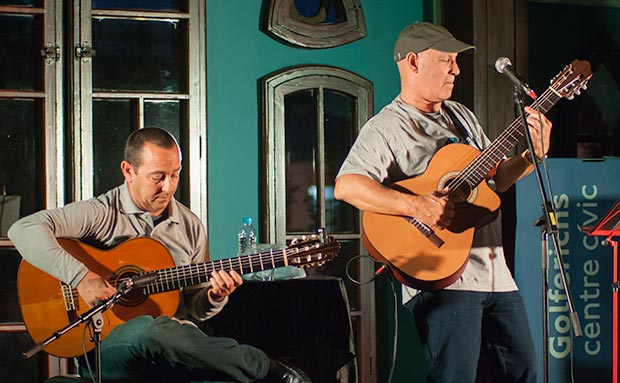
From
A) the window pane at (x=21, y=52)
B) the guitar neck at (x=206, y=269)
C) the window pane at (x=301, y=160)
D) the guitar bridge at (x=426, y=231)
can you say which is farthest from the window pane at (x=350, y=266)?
Result: the window pane at (x=21, y=52)

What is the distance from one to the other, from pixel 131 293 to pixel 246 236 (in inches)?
39.2

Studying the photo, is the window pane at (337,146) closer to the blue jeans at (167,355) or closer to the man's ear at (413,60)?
the man's ear at (413,60)

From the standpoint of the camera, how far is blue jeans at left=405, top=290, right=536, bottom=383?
3365 mm

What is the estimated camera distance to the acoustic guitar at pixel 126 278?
356cm

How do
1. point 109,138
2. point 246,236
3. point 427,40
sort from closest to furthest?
point 427,40, point 109,138, point 246,236

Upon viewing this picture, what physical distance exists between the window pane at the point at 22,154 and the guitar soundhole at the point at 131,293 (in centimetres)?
93

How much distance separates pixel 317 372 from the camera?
3.86 metres

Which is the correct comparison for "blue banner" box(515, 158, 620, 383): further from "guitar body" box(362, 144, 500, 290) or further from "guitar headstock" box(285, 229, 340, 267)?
"guitar headstock" box(285, 229, 340, 267)

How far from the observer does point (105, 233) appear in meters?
Answer: 3.67

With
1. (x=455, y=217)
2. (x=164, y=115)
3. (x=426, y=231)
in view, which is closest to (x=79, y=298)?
(x=164, y=115)

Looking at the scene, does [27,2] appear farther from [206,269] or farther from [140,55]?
[206,269]

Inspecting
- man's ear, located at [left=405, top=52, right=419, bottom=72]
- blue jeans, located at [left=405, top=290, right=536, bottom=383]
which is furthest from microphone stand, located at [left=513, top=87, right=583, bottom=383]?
man's ear, located at [left=405, top=52, right=419, bottom=72]

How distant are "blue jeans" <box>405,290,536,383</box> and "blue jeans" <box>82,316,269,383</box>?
2.50 ft

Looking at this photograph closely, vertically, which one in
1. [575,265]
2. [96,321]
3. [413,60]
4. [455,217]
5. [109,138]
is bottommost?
[96,321]
